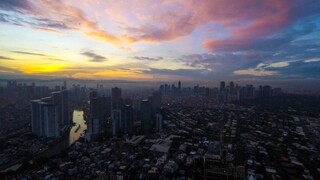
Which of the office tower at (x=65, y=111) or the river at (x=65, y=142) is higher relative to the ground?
the office tower at (x=65, y=111)

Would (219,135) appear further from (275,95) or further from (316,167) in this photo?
(275,95)

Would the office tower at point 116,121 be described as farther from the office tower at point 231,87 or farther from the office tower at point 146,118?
the office tower at point 231,87

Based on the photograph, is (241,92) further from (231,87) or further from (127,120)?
(127,120)

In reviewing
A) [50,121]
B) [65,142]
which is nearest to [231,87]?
[65,142]

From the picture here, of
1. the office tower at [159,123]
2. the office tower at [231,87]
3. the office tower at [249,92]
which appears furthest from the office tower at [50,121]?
the office tower at [231,87]

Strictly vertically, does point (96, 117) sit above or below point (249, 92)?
below

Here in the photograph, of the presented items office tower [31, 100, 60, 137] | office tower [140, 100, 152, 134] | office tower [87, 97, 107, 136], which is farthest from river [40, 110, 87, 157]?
office tower [140, 100, 152, 134]

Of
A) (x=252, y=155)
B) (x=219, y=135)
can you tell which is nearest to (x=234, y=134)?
(x=219, y=135)
